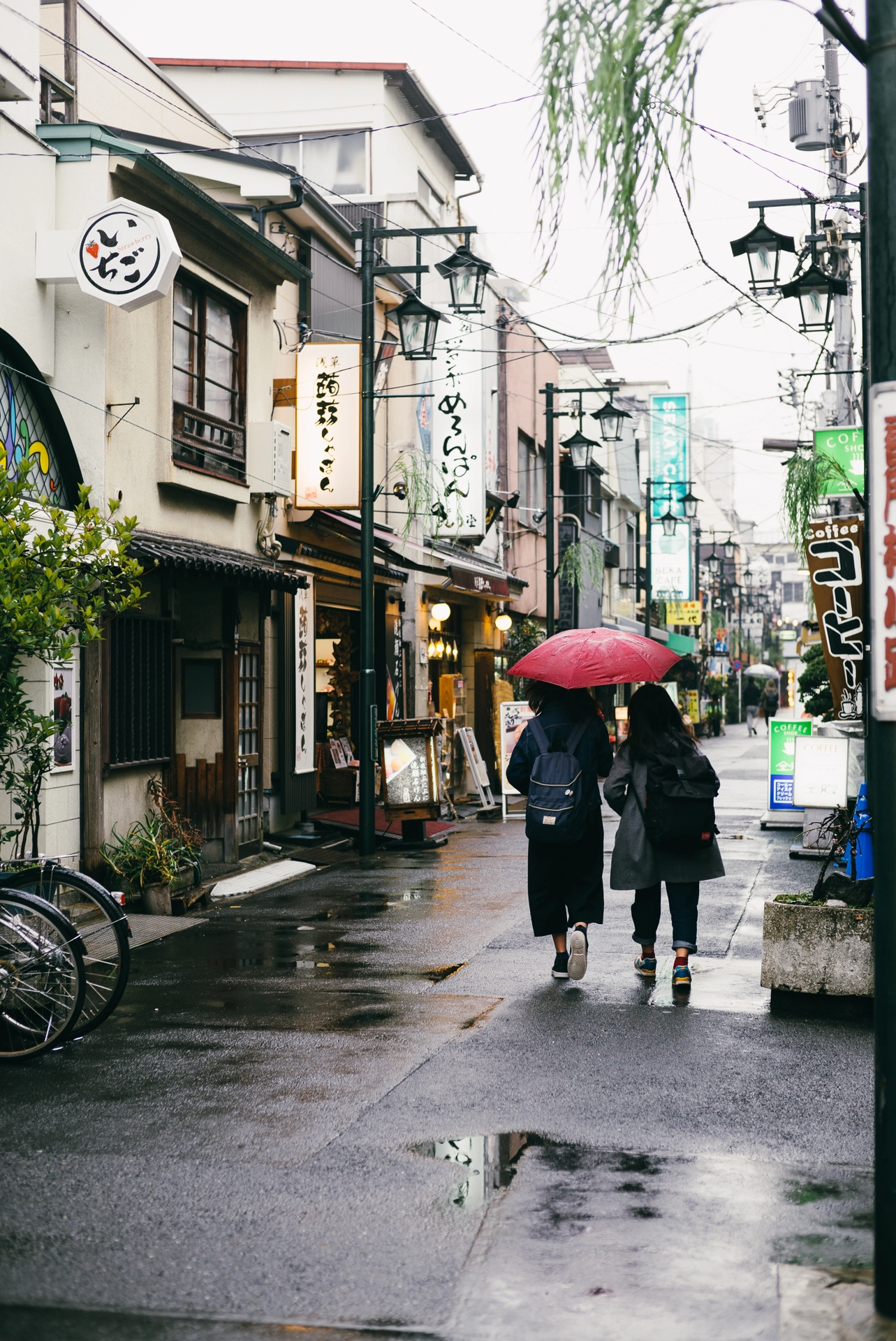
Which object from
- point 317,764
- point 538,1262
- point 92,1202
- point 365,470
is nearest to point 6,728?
point 92,1202

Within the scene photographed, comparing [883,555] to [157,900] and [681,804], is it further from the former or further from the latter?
[157,900]

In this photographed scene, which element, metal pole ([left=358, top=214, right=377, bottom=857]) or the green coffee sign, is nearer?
the green coffee sign

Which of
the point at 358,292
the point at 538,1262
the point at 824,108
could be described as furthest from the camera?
the point at 358,292

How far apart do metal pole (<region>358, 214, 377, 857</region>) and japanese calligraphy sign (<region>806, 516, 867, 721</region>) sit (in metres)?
5.96

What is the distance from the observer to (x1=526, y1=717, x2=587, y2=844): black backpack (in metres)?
8.40

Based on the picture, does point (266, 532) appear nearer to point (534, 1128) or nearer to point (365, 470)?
point (365, 470)

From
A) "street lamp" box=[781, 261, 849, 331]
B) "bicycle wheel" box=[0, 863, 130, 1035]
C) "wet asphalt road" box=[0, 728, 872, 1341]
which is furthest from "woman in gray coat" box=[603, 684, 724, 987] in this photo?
"street lamp" box=[781, 261, 849, 331]

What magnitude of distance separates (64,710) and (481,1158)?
7140mm

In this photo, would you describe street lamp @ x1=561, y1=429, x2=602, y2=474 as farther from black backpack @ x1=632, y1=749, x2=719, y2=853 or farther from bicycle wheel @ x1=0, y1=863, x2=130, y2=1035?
bicycle wheel @ x1=0, y1=863, x2=130, y2=1035

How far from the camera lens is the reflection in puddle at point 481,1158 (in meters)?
4.79

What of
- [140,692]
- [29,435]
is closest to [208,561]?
[140,692]

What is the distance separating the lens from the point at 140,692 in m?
12.9

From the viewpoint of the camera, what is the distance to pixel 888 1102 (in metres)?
3.64

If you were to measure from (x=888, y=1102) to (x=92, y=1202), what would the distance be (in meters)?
2.79
